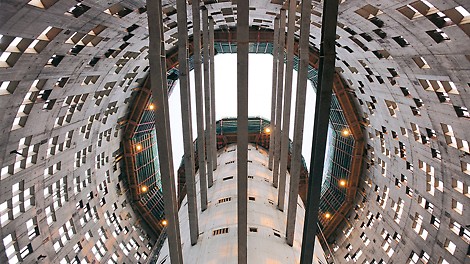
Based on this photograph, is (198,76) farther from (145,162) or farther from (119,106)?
(145,162)

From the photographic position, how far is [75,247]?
3041 cm

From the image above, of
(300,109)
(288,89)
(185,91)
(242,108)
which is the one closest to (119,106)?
(288,89)

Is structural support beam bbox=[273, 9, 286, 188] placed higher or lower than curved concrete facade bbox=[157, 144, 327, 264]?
higher

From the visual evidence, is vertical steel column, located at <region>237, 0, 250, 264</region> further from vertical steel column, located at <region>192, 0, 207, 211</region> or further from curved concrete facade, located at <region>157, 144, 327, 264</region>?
vertical steel column, located at <region>192, 0, 207, 211</region>

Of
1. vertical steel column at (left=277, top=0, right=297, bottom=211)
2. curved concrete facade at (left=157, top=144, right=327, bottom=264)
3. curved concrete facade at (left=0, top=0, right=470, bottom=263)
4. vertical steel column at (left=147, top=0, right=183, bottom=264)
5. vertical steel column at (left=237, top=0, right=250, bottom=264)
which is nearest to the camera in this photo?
vertical steel column at (left=237, top=0, right=250, bottom=264)

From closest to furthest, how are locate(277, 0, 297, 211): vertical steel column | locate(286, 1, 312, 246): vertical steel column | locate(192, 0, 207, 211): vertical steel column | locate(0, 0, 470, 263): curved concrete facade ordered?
locate(286, 1, 312, 246): vertical steel column < locate(0, 0, 470, 263): curved concrete facade < locate(192, 0, 207, 211): vertical steel column < locate(277, 0, 297, 211): vertical steel column

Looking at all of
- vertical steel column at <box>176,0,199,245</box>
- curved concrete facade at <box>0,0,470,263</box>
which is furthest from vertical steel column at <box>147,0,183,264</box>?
curved concrete facade at <box>0,0,470,263</box>

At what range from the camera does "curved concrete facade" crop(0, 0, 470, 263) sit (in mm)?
18453

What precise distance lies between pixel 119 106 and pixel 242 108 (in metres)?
28.5

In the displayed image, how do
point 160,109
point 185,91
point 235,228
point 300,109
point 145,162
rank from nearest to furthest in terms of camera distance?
point 160,109 < point 185,91 < point 300,109 < point 235,228 < point 145,162

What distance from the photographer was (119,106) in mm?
37844

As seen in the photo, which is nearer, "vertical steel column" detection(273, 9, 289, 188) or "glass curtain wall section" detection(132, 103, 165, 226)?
"vertical steel column" detection(273, 9, 289, 188)

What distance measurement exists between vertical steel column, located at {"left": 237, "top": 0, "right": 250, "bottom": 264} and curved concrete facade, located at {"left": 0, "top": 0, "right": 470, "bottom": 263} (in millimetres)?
10409

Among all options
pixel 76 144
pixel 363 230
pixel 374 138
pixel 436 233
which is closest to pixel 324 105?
pixel 436 233
